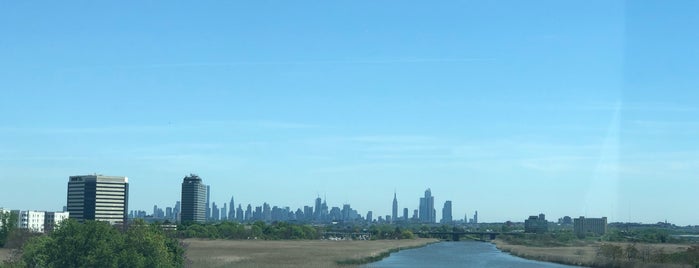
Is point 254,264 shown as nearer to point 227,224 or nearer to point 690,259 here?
point 690,259

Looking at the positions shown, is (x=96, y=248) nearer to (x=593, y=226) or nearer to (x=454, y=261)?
(x=454, y=261)

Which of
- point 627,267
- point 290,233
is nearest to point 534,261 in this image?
point 627,267

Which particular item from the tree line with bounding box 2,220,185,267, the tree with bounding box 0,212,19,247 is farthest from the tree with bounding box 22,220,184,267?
the tree with bounding box 0,212,19,247

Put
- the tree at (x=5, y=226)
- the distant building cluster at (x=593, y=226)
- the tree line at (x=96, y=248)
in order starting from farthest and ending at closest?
the distant building cluster at (x=593, y=226), the tree at (x=5, y=226), the tree line at (x=96, y=248)

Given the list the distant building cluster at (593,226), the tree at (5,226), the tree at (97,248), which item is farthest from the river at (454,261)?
the distant building cluster at (593,226)

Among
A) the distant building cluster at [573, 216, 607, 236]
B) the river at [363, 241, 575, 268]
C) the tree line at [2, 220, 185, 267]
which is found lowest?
the river at [363, 241, 575, 268]

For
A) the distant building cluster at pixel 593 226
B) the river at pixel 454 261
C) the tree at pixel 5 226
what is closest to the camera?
the river at pixel 454 261

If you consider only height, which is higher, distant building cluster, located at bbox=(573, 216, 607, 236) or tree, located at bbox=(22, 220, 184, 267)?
distant building cluster, located at bbox=(573, 216, 607, 236)

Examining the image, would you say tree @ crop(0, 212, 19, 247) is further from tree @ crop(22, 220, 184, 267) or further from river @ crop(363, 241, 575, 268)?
tree @ crop(22, 220, 184, 267)

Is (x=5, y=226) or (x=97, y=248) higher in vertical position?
(x=5, y=226)

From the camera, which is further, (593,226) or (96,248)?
(593,226)

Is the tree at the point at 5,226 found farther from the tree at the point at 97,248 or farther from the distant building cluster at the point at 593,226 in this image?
the distant building cluster at the point at 593,226

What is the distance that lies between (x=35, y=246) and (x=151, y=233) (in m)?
6.60

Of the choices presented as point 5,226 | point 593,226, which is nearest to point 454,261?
point 5,226
